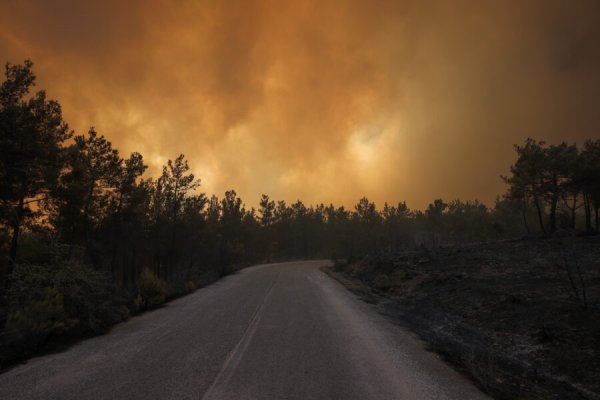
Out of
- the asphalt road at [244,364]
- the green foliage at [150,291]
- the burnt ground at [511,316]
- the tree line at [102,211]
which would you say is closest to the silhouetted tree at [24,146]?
the tree line at [102,211]

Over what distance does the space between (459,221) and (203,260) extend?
234 ft

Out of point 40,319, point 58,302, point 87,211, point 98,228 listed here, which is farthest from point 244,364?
point 98,228

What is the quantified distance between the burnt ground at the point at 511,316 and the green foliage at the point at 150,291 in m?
10.1

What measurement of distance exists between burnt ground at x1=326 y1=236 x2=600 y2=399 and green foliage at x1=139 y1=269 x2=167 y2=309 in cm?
1010

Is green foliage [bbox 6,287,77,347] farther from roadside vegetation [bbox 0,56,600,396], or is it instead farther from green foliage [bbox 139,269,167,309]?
green foliage [bbox 139,269,167,309]

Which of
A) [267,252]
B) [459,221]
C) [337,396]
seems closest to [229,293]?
[337,396]

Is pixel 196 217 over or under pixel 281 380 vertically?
over

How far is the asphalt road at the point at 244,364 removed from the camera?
557cm

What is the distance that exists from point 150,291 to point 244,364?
34.0ft

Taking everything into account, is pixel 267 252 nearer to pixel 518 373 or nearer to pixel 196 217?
pixel 196 217

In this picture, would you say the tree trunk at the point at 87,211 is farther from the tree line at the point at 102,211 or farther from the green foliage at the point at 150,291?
the green foliage at the point at 150,291

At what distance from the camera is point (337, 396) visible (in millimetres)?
5332

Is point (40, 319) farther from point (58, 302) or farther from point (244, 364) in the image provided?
point (244, 364)

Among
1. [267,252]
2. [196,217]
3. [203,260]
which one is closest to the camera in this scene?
[196,217]
